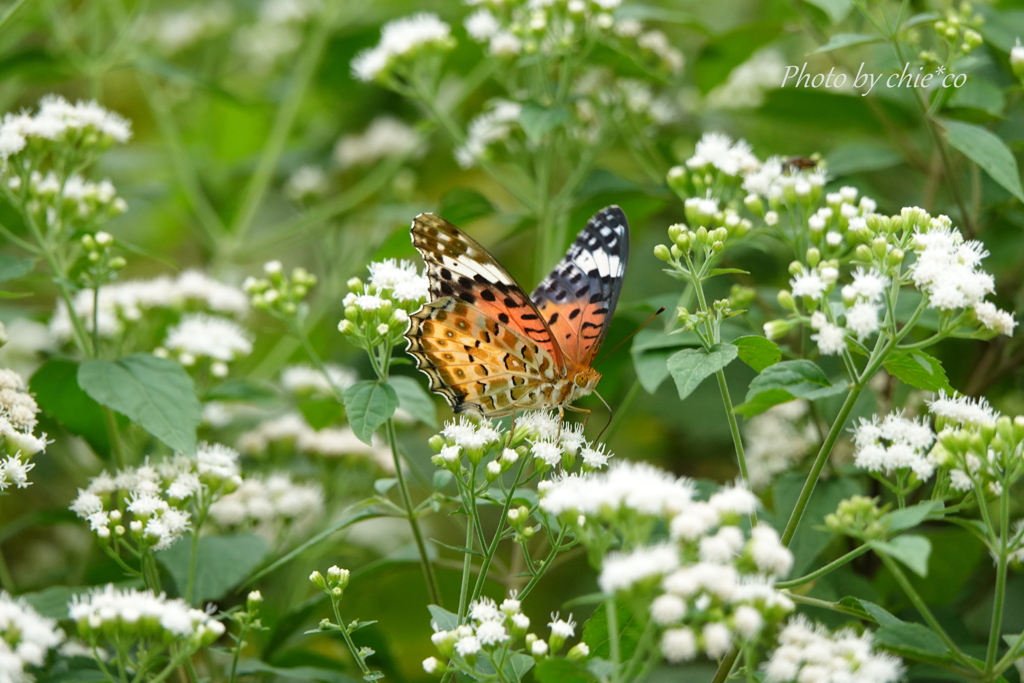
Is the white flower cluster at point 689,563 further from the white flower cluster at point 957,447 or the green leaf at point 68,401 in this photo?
the green leaf at point 68,401

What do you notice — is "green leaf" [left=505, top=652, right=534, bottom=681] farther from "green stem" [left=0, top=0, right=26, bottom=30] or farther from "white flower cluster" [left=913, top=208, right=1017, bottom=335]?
"green stem" [left=0, top=0, right=26, bottom=30]

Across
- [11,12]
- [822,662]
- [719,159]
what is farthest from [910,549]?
[11,12]

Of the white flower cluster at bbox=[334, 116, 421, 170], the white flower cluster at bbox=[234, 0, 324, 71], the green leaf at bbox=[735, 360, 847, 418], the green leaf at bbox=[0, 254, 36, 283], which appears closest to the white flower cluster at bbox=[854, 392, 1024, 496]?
the green leaf at bbox=[735, 360, 847, 418]

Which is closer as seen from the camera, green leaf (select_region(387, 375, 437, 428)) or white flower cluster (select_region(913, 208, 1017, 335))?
white flower cluster (select_region(913, 208, 1017, 335))

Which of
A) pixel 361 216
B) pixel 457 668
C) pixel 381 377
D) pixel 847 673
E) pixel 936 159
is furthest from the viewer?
pixel 361 216

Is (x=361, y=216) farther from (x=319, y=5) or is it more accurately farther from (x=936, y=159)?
(x=936, y=159)

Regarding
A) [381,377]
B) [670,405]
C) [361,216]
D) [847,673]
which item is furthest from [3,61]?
[847,673]
